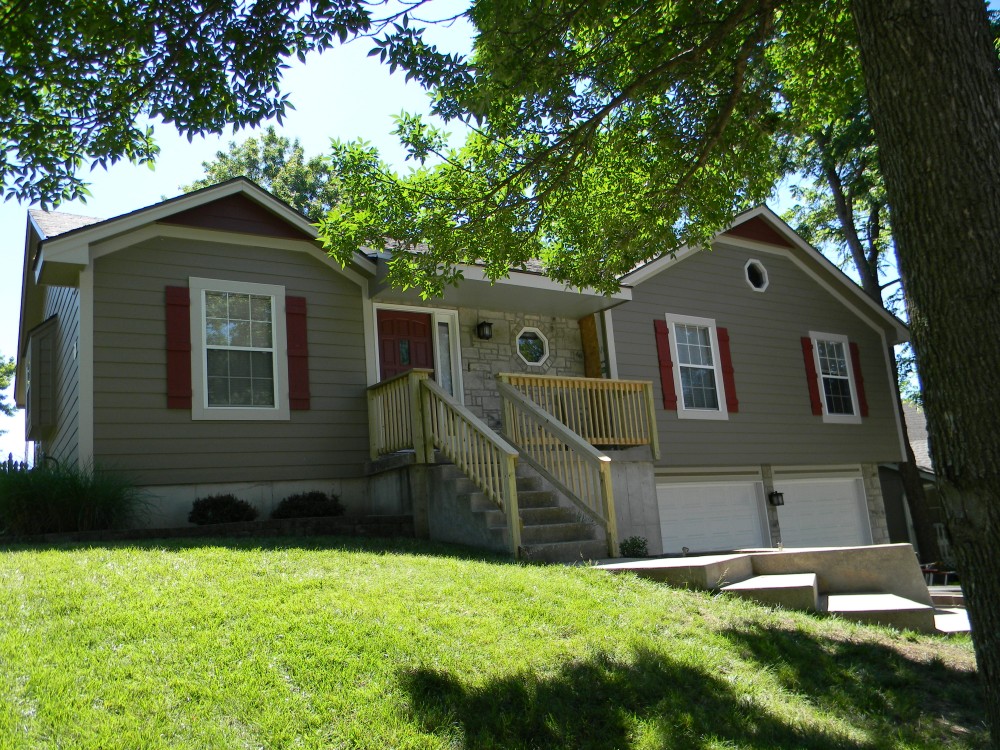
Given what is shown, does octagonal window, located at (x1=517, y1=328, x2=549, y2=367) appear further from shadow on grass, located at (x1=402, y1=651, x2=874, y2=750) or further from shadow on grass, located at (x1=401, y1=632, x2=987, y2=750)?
shadow on grass, located at (x1=402, y1=651, x2=874, y2=750)

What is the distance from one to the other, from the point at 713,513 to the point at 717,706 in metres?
→ 9.69

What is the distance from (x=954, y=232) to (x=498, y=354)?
8940 millimetres

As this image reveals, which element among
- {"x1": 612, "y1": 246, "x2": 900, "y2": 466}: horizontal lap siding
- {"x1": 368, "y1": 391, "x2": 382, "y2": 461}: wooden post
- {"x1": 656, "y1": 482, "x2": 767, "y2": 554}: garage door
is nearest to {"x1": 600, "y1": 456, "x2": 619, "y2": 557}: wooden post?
{"x1": 368, "y1": 391, "x2": 382, "y2": 461}: wooden post

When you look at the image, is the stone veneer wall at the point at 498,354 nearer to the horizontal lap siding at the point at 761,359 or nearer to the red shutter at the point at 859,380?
the horizontal lap siding at the point at 761,359

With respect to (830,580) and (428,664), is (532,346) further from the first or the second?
(428,664)

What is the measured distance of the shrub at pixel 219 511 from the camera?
9.19 meters

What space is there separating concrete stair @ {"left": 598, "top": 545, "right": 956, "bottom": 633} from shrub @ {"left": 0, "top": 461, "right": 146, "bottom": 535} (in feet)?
16.6

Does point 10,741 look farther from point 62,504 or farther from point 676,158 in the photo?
point 676,158

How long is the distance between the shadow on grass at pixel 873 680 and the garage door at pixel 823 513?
30.5 feet

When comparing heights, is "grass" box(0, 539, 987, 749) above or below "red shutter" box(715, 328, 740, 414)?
below

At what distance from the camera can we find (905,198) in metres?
3.49

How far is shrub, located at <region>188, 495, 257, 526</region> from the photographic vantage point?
919cm

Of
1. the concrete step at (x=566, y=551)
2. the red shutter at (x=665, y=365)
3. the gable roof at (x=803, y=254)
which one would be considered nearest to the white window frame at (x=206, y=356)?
the concrete step at (x=566, y=551)

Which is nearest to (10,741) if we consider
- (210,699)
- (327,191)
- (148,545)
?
(210,699)
